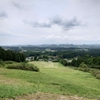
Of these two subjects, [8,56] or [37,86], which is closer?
[37,86]

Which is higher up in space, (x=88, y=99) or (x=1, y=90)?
(x=1, y=90)

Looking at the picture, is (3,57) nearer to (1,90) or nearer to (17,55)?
(17,55)

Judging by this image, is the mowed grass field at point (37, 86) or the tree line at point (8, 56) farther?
the tree line at point (8, 56)

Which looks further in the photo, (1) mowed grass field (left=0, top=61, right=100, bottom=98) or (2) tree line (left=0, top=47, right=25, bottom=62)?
(2) tree line (left=0, top=47, right=25, bottom=62)

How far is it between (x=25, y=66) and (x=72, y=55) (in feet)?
356

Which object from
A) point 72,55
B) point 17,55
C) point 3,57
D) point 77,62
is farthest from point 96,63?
point 72,55

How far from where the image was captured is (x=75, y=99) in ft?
35.4

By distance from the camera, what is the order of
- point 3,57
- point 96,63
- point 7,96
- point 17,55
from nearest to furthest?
point 7,96
point 3,57
point 17,55
point 96,63

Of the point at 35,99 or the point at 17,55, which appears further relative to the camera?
the point at 17,55

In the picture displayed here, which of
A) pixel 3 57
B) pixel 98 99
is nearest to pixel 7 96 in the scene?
pixel 98 99

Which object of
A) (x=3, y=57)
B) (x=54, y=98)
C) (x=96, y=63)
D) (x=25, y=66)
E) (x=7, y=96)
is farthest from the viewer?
(x=96, y=63)

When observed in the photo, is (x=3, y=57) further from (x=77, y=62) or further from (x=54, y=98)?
(x=54, y=98)

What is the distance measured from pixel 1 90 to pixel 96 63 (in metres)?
69.9

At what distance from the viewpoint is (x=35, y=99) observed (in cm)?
984
